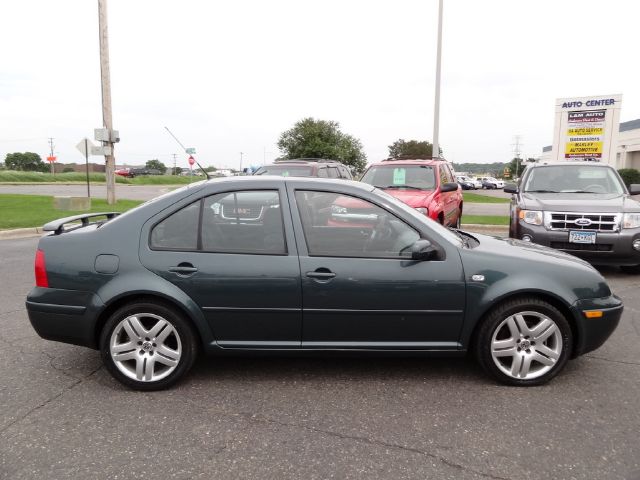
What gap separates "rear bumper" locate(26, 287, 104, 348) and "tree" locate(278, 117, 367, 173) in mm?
39409

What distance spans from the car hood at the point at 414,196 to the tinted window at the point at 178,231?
4856 mm

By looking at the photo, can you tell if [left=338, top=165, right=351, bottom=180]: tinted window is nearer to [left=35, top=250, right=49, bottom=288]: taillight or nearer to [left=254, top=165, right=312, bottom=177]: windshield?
[left=254, top=165, right=312, bottom=177]: windshield

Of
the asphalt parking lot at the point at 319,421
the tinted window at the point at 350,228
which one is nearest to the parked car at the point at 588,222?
the asphalt parking lot at the point at 319,421

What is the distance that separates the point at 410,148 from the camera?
6247cm

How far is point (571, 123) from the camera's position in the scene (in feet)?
71.5

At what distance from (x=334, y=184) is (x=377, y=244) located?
0.55m

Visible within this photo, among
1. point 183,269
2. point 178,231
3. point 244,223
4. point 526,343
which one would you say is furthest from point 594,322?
point 178,231

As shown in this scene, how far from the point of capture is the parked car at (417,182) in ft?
28.5

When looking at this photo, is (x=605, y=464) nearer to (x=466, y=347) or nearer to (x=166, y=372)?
(x=466, y=347)

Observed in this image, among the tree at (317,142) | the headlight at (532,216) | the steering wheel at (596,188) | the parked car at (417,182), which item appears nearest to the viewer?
the headlight at (532,216)

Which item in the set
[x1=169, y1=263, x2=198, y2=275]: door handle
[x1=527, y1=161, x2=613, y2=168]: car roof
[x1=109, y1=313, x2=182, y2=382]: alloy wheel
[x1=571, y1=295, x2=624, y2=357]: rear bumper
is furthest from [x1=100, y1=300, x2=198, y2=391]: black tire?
[x1=527, y1=161, x2=613, y2=168]: car roof

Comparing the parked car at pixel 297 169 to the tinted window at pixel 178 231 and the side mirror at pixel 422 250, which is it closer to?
the tinted window at pixel 178 231

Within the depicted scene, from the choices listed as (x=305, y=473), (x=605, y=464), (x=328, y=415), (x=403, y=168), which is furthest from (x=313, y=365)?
(x=403, y=168)

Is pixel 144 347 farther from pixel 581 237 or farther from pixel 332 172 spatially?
pixel 332 172
